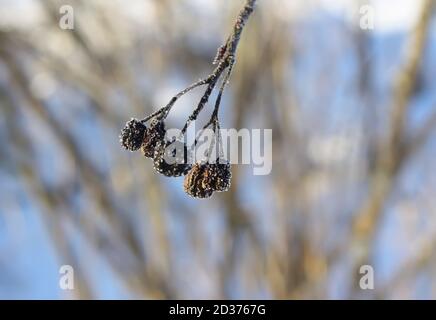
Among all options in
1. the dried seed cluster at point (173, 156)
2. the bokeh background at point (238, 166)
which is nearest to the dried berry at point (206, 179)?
the dried seed cluster at point (173, 156)

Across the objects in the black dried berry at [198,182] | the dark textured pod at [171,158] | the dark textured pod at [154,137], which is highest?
the dark textured pod at [154,137]

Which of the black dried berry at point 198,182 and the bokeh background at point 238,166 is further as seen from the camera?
the bokeh background at point 238,166

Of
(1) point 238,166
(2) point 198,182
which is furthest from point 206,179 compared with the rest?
(1) point 238,166

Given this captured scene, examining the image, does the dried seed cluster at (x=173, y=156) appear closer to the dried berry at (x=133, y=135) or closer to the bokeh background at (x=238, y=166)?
the dried berry at (x=133, y=135)

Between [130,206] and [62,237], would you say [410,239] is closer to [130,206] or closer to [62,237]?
[130,206]

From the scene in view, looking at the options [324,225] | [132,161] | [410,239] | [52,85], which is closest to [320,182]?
[324,225]

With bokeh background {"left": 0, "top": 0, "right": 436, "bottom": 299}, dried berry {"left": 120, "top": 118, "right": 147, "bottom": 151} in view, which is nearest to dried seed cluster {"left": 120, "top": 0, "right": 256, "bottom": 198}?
dried berry {"left": 120, "top": 118, "right": 147, "bottom": 151}

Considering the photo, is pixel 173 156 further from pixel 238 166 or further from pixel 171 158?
pixel 238 166

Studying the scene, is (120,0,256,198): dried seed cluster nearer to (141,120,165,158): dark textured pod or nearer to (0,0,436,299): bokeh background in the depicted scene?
(141,120,165,158): dark textured pod
